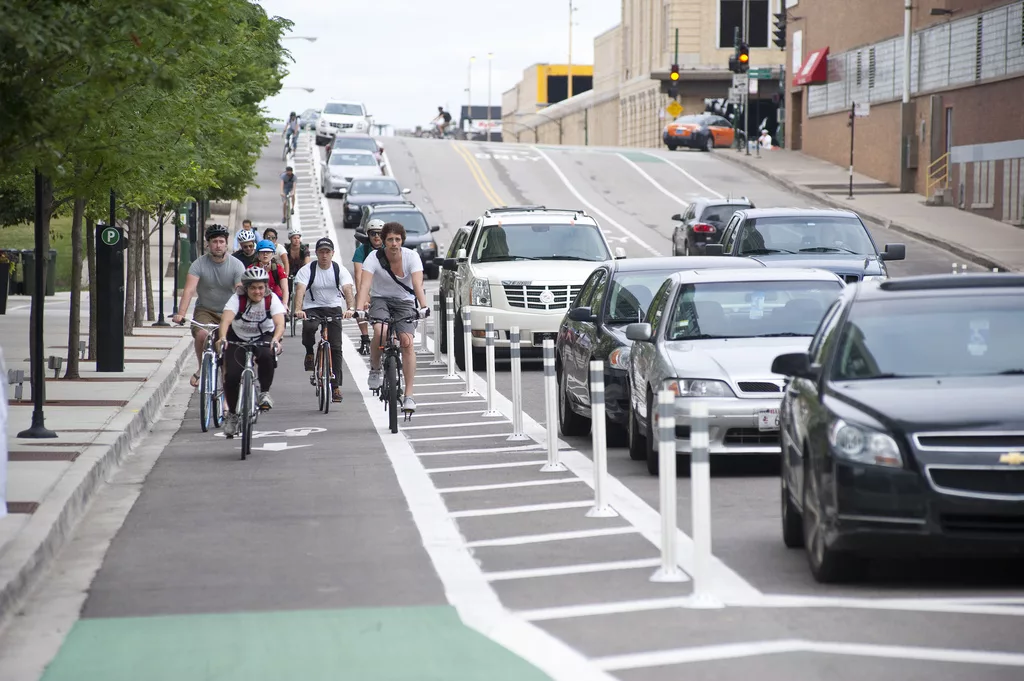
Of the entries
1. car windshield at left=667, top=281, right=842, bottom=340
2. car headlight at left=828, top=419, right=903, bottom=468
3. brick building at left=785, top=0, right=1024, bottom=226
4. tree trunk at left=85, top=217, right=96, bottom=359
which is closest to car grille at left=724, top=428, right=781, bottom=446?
car windshield at left=667, top=281, right=842, bottom=340

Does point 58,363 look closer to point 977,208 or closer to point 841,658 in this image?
point 841,658

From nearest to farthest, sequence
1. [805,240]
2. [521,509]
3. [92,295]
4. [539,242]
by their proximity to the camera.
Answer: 1. [521,509]
2. [805,240]
3. [92,295]
4. [539,242]

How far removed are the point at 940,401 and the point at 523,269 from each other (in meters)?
15.4

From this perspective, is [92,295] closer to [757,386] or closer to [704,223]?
[757,386]

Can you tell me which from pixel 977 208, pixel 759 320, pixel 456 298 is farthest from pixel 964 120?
pixel 759 320

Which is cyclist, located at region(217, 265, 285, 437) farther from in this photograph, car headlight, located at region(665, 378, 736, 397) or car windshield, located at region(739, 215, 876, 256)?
car windshield, located at region(739, 215, 876, 256)

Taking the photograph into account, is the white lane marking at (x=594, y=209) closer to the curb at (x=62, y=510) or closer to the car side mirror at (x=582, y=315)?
the curb at (x=62, y=510)

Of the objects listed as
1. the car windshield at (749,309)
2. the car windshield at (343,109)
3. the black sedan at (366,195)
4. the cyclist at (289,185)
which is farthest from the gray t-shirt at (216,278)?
the car windshield at (343,109)

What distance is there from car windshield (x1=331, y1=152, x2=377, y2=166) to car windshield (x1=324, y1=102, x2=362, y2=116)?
16542mm

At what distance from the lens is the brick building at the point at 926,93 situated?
169 ft

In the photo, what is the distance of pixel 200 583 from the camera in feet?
30.0

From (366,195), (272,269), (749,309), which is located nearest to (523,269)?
(272,269)

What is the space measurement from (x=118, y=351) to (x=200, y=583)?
44.0 ft

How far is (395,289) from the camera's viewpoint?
17000 millimetres
